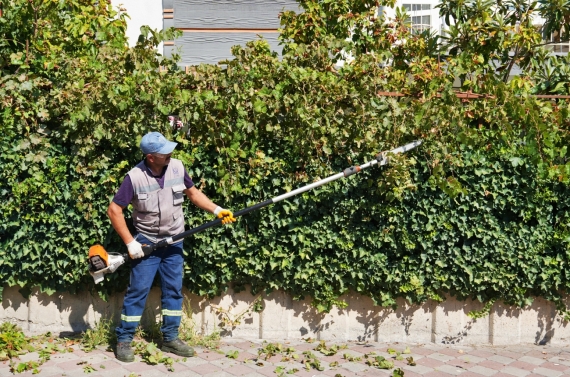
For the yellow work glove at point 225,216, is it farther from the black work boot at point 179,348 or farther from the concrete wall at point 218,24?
the concrete wall at point 218,24

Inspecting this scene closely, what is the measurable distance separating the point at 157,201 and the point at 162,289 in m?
0.78

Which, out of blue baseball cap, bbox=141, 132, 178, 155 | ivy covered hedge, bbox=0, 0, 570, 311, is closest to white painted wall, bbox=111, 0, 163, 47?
ivy covered hedge, bbox=0, 0, 570, 311

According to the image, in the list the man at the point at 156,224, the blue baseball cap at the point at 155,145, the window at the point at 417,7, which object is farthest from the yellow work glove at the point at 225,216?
the window at the point at 417,7

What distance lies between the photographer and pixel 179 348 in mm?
5410

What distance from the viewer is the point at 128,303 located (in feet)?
17.5

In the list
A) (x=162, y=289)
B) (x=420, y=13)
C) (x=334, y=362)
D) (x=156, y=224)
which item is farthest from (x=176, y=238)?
(x=420, y=13)

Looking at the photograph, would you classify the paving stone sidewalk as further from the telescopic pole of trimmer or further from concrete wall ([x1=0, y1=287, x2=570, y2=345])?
the telescopic pole of trimmer

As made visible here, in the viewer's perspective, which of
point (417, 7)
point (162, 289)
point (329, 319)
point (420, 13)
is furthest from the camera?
point (417, 7)

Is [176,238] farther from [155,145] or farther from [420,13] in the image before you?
[420,13]

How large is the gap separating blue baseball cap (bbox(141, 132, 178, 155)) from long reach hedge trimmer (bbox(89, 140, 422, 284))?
676 mm

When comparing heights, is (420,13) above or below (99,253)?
above

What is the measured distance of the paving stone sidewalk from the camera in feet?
16.8

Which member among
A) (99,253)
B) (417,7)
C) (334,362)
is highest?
(417,7)

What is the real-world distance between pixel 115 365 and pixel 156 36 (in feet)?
8.97
